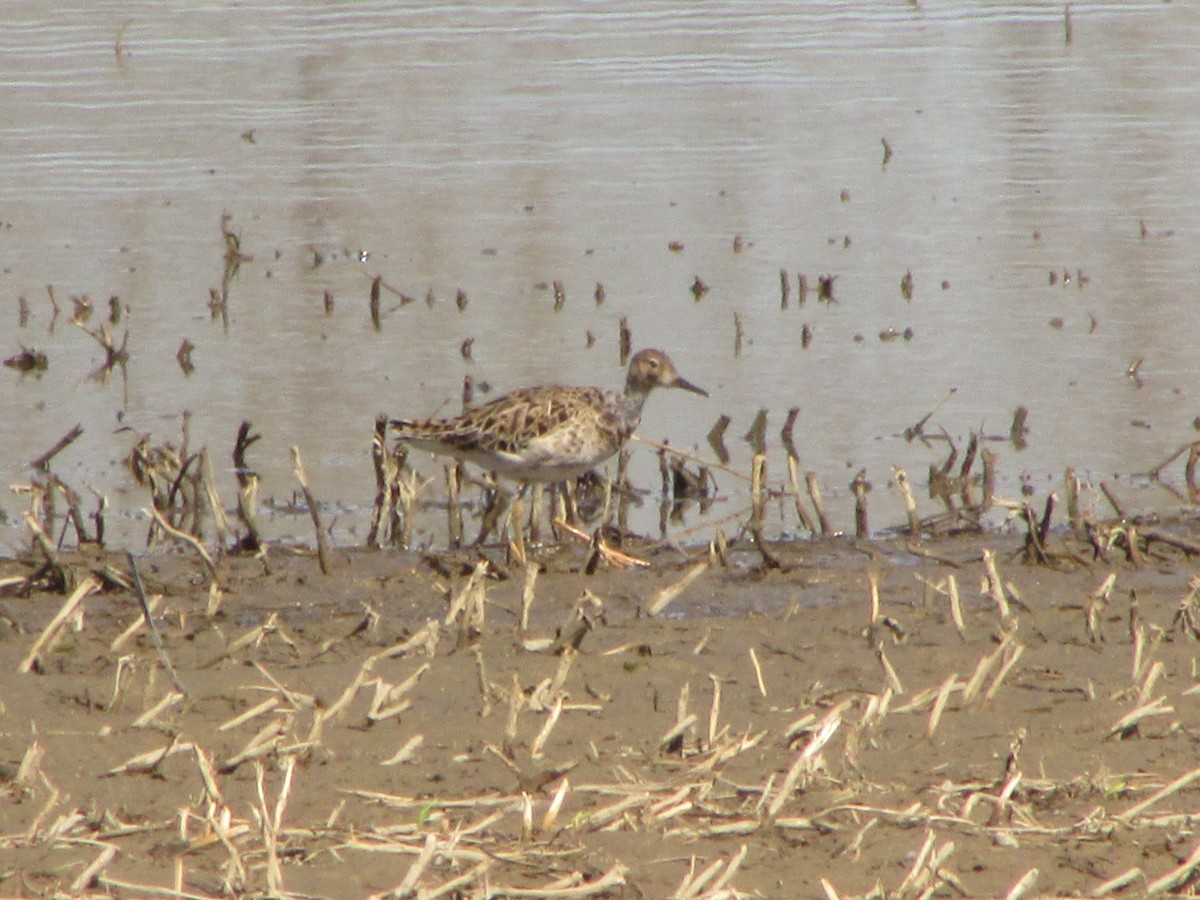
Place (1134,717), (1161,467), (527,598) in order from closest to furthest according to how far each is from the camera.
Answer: (1134,717), (527,598), (1161,467)

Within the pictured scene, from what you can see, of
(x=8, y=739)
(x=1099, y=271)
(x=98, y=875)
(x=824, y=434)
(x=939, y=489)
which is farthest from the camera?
(x=1099, y=271)

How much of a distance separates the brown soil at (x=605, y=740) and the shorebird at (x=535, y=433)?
97 centimetres

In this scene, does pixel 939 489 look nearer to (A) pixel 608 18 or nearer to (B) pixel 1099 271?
(B) pixel 1099 271

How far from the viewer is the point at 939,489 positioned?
838 centimetres

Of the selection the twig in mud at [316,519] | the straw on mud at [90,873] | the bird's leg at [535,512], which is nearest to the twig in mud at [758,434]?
the bird's leg at [535,512]

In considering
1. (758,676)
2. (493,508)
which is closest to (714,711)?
(758,676)

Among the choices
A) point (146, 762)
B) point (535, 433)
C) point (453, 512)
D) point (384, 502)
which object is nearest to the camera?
point (146, 762)

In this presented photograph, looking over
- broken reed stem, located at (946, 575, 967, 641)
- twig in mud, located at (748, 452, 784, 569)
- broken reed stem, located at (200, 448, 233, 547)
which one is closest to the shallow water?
broken reed stem, located at (200, 448, 233, 547)

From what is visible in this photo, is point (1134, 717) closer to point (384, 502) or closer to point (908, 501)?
point (908, 501)

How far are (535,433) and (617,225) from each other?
6.31 m

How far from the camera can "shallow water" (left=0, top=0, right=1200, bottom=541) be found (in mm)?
9609

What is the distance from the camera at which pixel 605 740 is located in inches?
188

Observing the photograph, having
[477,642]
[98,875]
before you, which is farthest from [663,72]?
[98,875]

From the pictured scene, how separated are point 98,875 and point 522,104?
14.8m
